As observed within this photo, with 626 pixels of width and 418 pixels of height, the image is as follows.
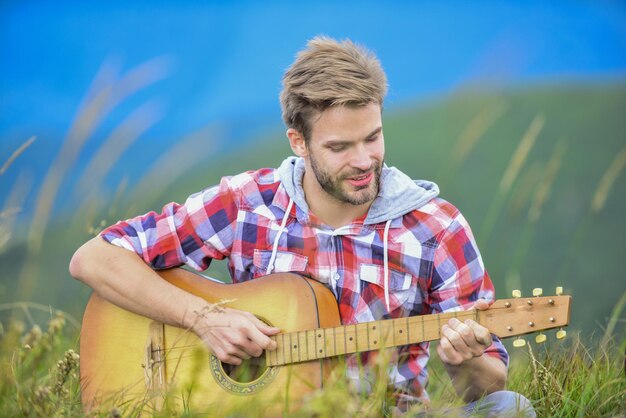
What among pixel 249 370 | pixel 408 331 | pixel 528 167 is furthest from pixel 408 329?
pixel 528 167

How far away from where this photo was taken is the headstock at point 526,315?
2.47 meters

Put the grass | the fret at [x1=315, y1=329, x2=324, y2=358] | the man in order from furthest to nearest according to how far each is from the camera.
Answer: the man < the fret at [x1=315, y1=329, x2=324, y2=358] < the grass

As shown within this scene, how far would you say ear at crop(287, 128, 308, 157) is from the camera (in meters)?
3.08

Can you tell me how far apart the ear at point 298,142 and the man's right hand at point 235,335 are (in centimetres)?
60

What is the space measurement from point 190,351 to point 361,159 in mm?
833

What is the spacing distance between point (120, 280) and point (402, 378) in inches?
39.0

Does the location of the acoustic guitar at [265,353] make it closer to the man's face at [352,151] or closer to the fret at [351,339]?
the fret at [351,339]

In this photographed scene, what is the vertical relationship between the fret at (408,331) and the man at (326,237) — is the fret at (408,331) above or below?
below

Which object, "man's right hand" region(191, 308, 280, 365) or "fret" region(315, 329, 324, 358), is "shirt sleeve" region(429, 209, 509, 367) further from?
"man's right hand" region(191, 308, 280, 365)

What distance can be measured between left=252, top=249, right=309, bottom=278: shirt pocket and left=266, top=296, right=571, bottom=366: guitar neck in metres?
0.28

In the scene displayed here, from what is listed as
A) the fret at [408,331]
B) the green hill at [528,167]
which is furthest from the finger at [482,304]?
the green hill at [528,167]

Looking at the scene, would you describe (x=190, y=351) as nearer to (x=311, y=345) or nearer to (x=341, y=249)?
(x=311, y=345)

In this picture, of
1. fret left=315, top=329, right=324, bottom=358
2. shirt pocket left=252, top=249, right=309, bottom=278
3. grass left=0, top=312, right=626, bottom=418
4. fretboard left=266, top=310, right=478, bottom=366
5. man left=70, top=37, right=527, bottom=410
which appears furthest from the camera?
shirt pocket left=252, top=249, right=309, bottom=278

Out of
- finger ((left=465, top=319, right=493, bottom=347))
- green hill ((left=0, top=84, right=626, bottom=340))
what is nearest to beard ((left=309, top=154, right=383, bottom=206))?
finger ((left=465, top=319, right=493, bottom=347))
